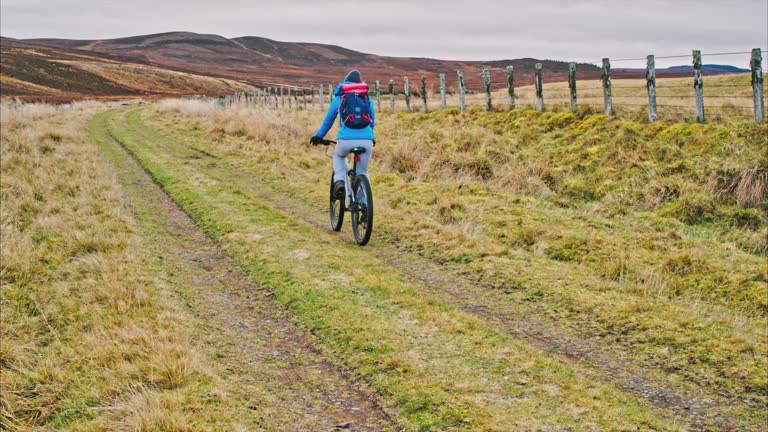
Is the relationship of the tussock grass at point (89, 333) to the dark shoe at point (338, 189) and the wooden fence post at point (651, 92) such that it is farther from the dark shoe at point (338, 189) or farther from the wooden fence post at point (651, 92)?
the wooden fence post at point (651, 92)

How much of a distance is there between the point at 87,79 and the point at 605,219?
10169 centimetres

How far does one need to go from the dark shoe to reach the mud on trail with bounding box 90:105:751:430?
69 centimetres

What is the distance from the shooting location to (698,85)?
574 inches

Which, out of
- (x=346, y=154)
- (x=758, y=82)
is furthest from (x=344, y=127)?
(x=758, y=82)

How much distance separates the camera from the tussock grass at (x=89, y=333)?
15.1 feet

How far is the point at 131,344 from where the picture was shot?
563cm

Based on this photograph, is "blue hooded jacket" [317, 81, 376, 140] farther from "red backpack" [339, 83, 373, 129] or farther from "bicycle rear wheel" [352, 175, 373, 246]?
"bicycle rear wheel" [352, 175, 373, 246]

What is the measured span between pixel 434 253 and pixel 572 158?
22.0 feet

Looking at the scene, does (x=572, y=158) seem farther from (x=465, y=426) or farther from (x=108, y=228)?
(x=465, y=426)

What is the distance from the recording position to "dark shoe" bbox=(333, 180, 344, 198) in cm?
943

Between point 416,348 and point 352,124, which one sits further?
point 352,124

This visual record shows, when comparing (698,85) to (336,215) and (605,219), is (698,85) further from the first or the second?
(336,215)

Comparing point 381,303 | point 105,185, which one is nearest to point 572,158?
point 381,303

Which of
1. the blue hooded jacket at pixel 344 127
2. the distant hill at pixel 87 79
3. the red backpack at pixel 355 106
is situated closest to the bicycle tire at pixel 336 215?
the blue hooded jacket at pixel 344 127
